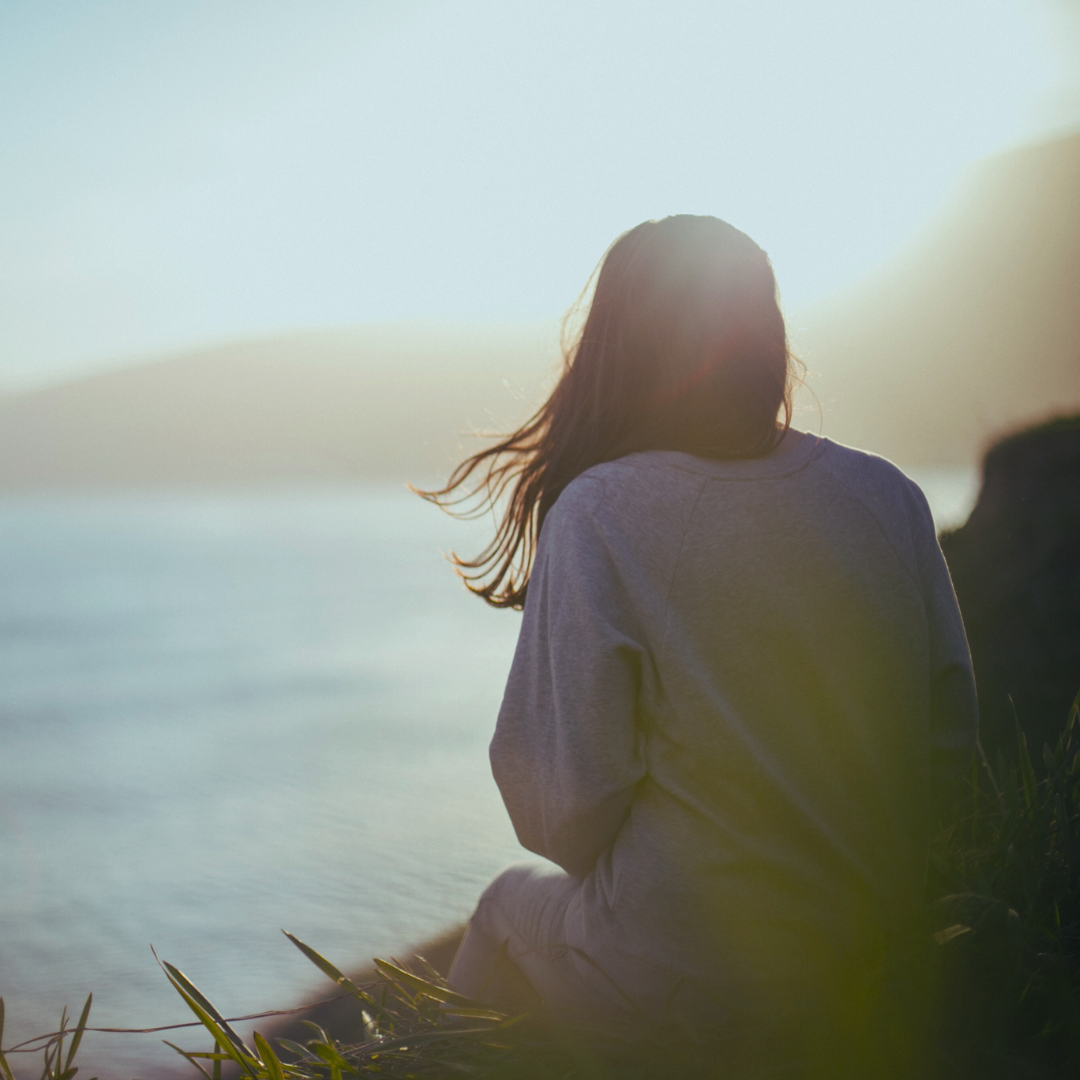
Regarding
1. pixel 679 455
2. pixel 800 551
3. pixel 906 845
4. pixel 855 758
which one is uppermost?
pixel 679 455

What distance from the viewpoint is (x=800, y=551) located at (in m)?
1.14

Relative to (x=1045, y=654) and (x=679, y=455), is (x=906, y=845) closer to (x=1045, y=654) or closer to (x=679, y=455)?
(x=679, y=455)

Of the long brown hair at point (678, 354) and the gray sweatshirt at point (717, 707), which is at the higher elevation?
the long brown hair at point (678, 354)

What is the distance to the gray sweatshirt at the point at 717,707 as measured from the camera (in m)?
1.10

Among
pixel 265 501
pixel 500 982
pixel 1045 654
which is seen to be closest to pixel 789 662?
pixel 500 982

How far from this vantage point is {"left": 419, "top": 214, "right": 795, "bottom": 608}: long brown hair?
122cm

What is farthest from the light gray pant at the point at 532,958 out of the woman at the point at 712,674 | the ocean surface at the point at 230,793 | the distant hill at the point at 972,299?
the distant hill at the point at 972,299

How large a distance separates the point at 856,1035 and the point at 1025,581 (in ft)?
7.40

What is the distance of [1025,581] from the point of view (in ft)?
9.99

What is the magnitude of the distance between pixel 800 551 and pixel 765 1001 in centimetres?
55

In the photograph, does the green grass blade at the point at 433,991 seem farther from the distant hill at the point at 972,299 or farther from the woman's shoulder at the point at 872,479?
the distant hill at the point at 972,299

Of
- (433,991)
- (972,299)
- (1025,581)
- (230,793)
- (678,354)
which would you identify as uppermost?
(972,299)

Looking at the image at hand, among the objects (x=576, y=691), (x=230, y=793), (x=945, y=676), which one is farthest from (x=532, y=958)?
(x=230, y=793)

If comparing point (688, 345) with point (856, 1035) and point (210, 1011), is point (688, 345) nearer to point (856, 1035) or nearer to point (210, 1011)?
point (856, 1035)
